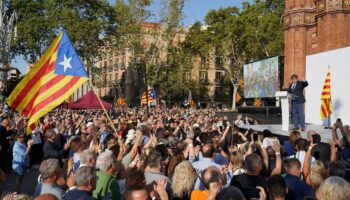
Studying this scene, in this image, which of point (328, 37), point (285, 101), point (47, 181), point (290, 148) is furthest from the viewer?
point (328, 37)

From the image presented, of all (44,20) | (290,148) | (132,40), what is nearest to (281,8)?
(132,40)

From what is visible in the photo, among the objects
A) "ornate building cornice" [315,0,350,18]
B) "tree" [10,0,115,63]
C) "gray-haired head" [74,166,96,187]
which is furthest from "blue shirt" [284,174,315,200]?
"tree" [10,0,115,63]

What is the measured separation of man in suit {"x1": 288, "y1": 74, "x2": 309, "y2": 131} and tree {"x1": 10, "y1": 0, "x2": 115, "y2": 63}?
34.4 m

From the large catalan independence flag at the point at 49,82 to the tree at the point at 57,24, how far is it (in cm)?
3589

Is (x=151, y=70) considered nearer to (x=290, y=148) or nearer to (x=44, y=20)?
(x=44, y=20)

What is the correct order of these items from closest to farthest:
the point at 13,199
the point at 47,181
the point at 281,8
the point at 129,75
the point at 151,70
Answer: the point at 13,199, the point at 47,181, the point at 281,8, the point at 151,70, the point at 129,75

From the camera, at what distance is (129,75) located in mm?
82500

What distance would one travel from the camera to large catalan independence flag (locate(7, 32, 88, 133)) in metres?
8.44

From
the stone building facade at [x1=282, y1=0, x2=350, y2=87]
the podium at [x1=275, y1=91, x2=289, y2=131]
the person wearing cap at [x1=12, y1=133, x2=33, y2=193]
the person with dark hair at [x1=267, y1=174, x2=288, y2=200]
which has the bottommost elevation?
the person wearing cap at [x1=12, y1=133, x2=33, y2=193]

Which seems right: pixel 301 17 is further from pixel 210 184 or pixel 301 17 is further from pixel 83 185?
pixel 83 185

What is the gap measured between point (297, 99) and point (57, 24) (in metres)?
36.2

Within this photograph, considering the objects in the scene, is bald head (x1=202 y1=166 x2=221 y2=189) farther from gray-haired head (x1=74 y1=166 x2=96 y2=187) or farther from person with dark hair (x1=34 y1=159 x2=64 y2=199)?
person with dark hair (x1=34 y1=159 x2=64 y2=199)

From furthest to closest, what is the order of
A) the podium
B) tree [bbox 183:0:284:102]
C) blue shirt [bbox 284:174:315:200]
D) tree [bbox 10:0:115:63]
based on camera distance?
1. tree [bbox 183:0:284:102]
2. tree [bbox 10:0:115:63]
3. the podium
4. blue shirt [bbox 284:174:315:200]

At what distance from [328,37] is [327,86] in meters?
6.18
